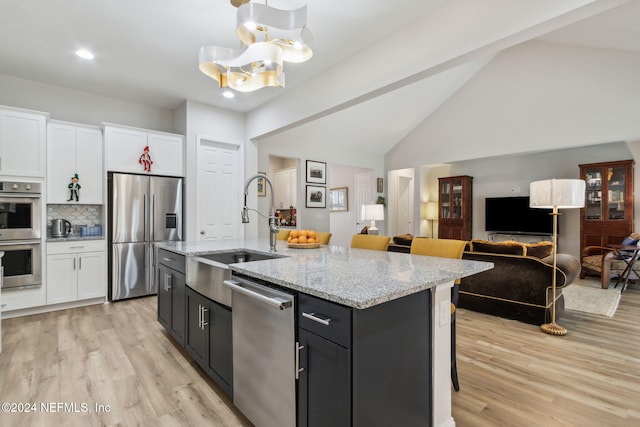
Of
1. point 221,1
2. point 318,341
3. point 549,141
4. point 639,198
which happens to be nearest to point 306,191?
point 221,1

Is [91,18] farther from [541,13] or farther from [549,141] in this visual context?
[549,141]

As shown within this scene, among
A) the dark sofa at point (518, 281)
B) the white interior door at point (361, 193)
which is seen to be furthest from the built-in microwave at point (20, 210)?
the white interior door at point (361, 193)

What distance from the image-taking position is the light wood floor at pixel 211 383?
1.83 metres

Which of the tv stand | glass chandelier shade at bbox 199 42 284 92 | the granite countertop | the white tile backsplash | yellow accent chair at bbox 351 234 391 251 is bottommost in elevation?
the tv stand

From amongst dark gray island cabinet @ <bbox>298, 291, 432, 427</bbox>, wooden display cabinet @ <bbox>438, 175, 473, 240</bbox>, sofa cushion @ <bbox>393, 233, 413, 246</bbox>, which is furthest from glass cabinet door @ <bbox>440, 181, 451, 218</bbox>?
dark gray island cabinet @ <bbox>298, 291, 432, 427</bbox>

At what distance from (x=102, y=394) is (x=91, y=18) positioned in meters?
3.03

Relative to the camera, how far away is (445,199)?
777cm

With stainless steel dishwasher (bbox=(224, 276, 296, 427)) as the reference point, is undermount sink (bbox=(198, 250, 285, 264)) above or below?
above

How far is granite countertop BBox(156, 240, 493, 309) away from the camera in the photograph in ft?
3.98

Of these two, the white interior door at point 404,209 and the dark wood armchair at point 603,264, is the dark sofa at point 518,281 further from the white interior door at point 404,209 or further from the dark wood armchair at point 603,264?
the white interior door at point 404,209

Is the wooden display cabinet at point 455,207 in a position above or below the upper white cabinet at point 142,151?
below

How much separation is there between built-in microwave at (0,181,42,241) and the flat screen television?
8.09 metres

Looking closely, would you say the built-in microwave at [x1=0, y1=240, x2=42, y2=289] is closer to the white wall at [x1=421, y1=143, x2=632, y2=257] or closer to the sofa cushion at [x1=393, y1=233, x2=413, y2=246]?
the sofa cushion at [x1=393, y1=233, x2=413, y2=246]

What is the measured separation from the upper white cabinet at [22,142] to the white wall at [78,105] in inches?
22.7
